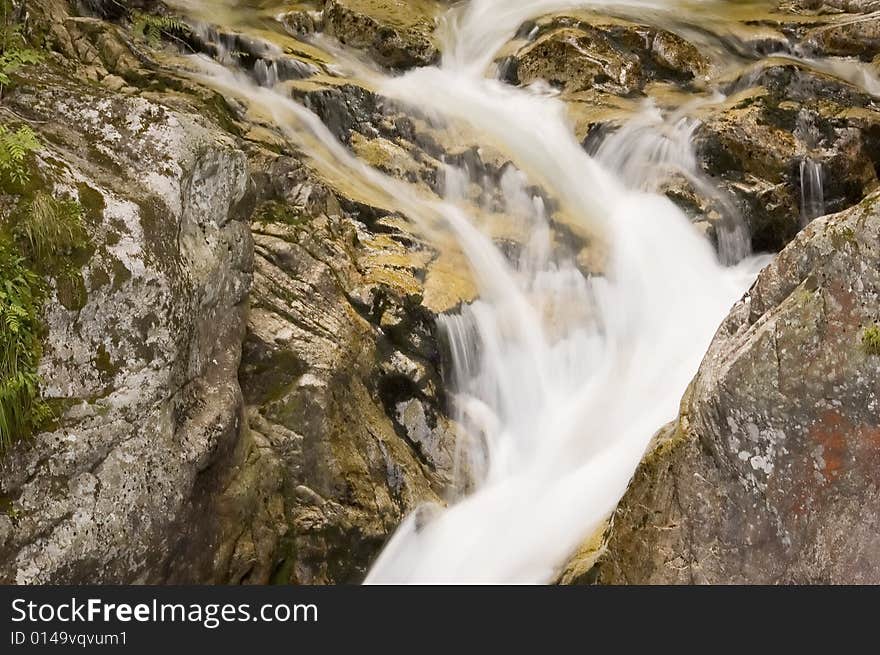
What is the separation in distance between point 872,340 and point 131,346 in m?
5.60

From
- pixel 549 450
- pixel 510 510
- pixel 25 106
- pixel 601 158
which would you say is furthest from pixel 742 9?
pixel 25 106

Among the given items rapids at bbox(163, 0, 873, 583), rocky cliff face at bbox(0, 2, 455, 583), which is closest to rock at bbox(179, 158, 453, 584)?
rocky cliff face at bbox(0, 2, 455, 583)

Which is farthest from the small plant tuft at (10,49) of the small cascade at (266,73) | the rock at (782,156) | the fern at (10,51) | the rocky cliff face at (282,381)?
the rock at (782,156)

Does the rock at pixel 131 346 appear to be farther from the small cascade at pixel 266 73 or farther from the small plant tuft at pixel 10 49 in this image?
the small cascade at pixel 266 73

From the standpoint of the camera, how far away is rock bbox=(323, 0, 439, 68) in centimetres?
1616

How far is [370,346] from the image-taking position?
816cm

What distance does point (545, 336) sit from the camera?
9.73m

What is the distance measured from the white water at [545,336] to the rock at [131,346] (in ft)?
8.51

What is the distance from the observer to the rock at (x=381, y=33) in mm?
16156

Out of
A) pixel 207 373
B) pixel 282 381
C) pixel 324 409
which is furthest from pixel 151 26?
pixel 324 409

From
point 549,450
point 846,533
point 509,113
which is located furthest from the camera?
point 509,113

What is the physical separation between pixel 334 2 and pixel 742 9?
10.3m

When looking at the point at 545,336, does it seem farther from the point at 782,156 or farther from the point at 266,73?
the point at 266,73

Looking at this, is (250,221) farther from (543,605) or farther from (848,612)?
(848,612)
